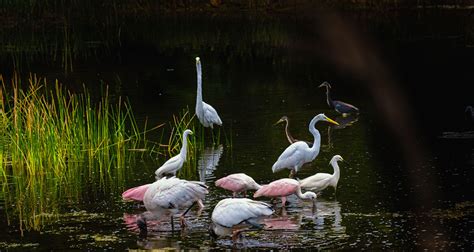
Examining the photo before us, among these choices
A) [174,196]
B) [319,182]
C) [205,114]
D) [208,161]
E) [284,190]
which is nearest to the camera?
[174,196]

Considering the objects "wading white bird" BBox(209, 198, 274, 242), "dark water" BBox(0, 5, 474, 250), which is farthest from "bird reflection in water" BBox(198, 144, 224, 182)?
"wading white bird" BBox(209, 198, 274, 242)

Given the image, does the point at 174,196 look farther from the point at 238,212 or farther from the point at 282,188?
the point at 282,188

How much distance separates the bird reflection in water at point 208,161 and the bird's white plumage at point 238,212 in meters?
2.96

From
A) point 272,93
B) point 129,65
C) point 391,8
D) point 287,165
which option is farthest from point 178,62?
point 287,165

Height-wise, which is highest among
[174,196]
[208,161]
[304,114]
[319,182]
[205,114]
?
[174,196]

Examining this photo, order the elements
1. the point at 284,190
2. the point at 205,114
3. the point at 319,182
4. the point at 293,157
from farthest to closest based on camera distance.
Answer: the point at 205,114, the point at 293,157, the point at 319,182, the point at 284,190

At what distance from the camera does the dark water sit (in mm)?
10008

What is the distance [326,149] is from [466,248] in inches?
213

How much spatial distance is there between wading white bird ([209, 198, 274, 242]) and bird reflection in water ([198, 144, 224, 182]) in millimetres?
2917

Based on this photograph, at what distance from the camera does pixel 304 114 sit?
58.1ft

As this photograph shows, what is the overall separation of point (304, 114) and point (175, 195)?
25.4ft

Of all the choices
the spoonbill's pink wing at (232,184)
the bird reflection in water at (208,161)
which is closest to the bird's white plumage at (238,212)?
the spoonbill's pink wing at (232,184)

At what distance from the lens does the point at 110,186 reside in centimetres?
1241

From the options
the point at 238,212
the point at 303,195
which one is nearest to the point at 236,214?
the point at 238,212
